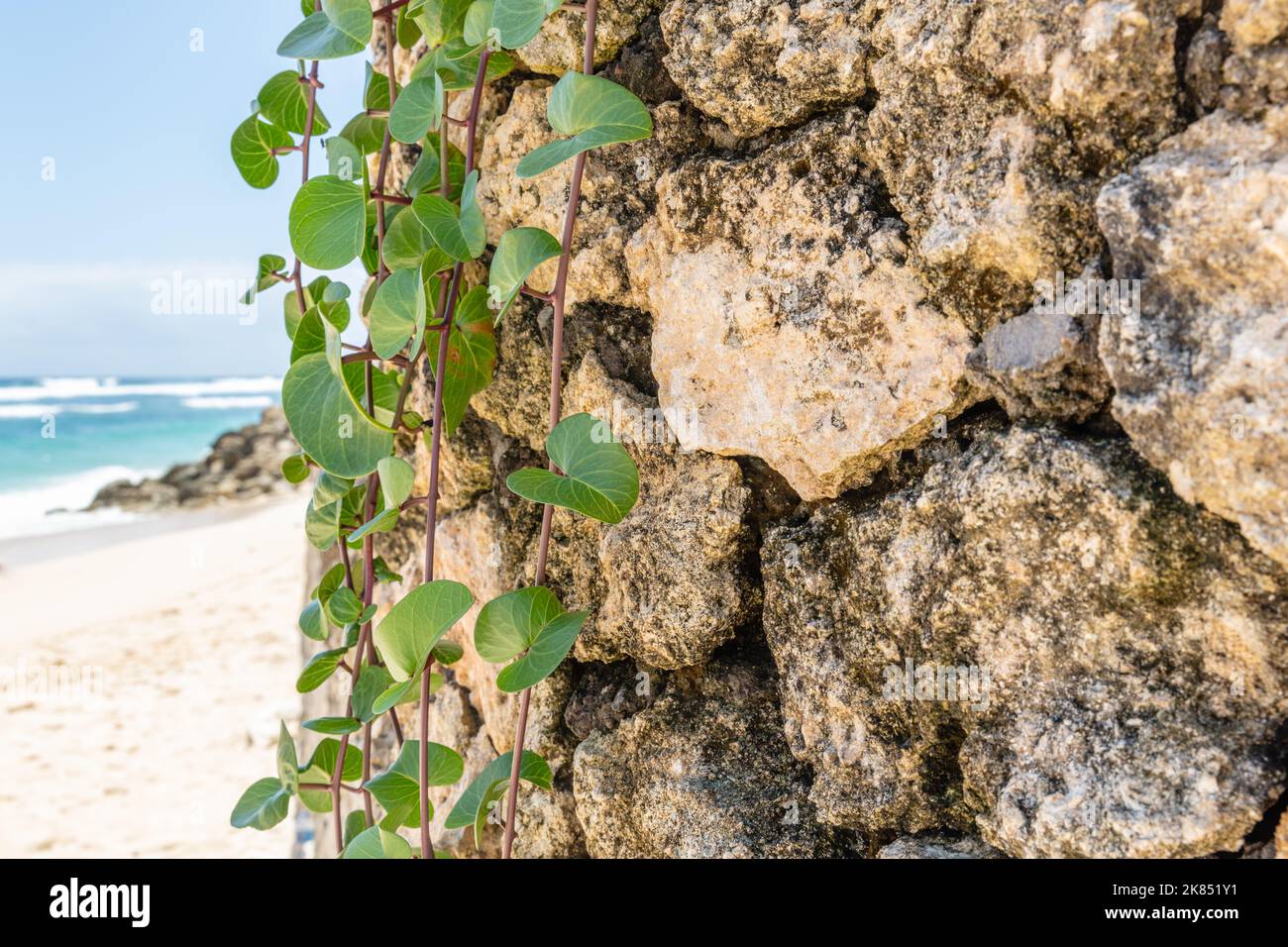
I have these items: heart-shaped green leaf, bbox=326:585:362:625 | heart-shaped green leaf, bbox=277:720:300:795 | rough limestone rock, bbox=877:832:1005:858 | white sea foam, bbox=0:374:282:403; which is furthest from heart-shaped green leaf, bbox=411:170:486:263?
white sea foam, bbox=0:374:282:403

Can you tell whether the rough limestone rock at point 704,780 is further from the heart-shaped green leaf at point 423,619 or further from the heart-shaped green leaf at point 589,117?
the heart-shaped green leaf at point 589,117

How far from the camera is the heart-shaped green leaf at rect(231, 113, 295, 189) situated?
119 centimetres

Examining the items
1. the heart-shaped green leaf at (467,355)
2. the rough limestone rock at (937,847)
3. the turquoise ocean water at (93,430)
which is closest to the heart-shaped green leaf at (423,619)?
the heart-shaped green leaf at (467,355)

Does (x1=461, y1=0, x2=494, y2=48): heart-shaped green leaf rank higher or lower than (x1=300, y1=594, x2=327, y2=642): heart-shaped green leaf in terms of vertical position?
higher

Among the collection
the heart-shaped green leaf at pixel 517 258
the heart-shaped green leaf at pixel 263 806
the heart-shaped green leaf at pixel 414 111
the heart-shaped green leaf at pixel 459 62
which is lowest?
the heart-shaped green leaf at pixel 263 806

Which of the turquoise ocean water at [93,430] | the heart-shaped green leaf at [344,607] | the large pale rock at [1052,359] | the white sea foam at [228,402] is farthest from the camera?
the white sea foam at [228,402]

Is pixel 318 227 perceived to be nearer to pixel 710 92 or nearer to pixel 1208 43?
pixel 710 92

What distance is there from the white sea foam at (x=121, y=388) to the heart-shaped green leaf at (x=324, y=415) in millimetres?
33060

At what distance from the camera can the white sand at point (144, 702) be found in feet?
11.0

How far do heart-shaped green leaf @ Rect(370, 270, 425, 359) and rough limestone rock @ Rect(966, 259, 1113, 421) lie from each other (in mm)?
571

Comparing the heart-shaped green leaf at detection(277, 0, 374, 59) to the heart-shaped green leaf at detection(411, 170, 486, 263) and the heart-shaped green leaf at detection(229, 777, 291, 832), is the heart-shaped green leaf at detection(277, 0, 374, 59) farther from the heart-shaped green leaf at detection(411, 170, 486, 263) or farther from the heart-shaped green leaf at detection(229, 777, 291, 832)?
the heart-shaped green leaf at detection(229, 777, 291, 832)

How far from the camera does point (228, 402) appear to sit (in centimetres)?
3406
